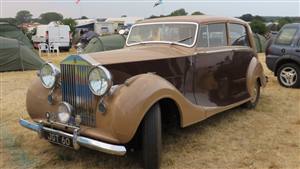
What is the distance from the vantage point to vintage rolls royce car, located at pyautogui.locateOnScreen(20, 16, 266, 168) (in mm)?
4086

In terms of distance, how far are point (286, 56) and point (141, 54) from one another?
18.0 ft

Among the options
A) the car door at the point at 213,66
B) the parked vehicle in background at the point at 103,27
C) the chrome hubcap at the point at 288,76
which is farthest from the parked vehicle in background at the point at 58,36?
the car door at the point at 213,66

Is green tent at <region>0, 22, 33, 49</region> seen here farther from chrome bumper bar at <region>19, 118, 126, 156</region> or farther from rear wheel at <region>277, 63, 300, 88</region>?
chrome bumper bar at <region>19, 118, 126, 156</region>

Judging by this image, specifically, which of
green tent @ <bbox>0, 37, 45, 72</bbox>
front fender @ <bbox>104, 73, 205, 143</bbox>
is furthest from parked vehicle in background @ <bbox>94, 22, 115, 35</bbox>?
front fender @ <bbox>104, 73, 205, 143</bbox>

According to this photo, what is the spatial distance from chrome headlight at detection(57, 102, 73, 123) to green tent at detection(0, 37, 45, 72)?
32.9ft

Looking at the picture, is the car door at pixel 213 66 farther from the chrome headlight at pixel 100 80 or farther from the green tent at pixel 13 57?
the green tent at pixel 13 57

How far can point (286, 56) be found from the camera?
9391mm

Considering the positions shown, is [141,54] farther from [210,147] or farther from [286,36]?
[286,36]

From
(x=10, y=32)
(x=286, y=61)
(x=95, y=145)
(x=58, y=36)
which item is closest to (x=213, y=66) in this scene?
(x=95, y=145)

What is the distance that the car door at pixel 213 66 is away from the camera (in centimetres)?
554

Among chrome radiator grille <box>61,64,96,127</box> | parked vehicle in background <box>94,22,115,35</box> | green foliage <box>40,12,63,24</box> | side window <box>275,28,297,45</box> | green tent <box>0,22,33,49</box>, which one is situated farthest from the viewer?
green foliage <box>40,12,63,24</box>

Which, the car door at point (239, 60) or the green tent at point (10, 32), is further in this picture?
the green tent at point (10, 32)

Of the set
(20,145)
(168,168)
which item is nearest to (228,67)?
(168,168)

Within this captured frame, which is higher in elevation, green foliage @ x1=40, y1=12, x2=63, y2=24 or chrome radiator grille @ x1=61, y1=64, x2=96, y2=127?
chrome radiator grille @ x1=61, y1=64, x2=96, y2=127
